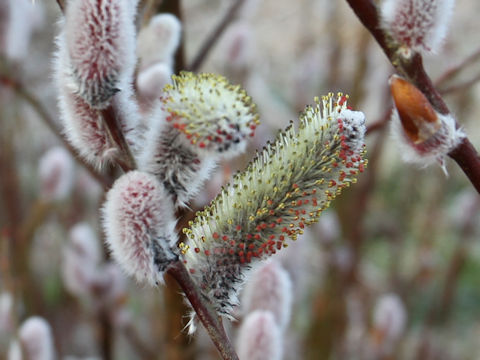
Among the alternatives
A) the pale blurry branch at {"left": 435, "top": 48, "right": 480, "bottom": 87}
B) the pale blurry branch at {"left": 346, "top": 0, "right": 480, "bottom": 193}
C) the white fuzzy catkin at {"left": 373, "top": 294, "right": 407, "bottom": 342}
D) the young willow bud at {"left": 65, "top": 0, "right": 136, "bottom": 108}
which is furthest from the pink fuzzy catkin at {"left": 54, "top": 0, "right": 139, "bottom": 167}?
the white fuzzy catkin at {"left": 373, "top": 294, "right": 407, "bottom": 342}

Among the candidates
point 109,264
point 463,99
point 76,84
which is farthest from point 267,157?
point 463,99

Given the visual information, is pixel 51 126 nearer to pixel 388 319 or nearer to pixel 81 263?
pixel 81 263

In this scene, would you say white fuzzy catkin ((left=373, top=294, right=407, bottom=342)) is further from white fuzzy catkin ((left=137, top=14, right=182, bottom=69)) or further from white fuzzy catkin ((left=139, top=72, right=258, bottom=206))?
white fuzzy catkin ((left=139, top=72, right=258, bottom=206))

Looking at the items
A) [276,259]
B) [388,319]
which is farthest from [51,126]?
[388,319]

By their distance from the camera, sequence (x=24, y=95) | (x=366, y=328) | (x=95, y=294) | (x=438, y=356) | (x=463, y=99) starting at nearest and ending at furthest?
(x=24, y=95) → (x=95, y=294) → (x=463, y=99) → (x=366, y=328) → (x=438, y=356)

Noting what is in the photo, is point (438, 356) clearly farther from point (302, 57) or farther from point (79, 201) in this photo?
point (79, 201)

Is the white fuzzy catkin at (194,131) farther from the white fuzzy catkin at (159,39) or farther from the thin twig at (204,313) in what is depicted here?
the white fuzzy catkin at (159,39)

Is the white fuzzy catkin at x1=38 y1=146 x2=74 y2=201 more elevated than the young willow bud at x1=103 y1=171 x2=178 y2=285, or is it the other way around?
the white fuzzy catkin at x1=38 y1=146 x2=74 y2=201
